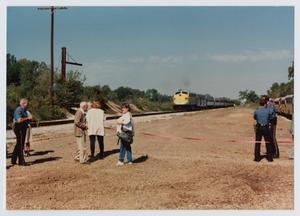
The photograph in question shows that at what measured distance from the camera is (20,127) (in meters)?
Answer: 11.3

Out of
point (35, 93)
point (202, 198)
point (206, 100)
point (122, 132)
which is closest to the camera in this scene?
point (202, 198)

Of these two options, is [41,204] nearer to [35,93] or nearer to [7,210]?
[7,210]

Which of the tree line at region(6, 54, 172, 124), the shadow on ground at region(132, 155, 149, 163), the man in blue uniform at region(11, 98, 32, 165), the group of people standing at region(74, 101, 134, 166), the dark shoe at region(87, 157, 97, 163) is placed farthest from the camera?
the tree line at region(6, 54, 172, 124)

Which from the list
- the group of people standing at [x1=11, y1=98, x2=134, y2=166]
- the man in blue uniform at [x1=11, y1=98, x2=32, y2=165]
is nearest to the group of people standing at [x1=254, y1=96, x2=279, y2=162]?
the group of people standing at [x1=11, y1=98, x2=134, y2=166]

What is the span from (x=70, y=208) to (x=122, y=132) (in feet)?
11.6

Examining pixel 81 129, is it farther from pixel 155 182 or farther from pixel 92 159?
pixel 155 182

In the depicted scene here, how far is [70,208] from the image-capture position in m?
8.21

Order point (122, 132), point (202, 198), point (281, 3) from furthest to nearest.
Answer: point (122, 132) < point (281, 3) < point (202, 198)

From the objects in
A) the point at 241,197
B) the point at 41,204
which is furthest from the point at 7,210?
the point at 241,197

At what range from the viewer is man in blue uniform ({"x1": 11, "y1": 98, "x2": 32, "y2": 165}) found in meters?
11.3

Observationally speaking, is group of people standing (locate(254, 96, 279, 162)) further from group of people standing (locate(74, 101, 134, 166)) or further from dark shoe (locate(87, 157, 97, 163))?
dark shoe (locate(87, 157, 97, 163))

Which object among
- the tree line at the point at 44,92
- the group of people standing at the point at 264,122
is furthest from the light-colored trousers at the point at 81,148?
the tree line at the point at 44,92

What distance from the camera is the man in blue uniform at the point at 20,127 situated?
11.3 meters

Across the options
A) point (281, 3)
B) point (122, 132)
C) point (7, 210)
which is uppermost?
point (281, 3)
